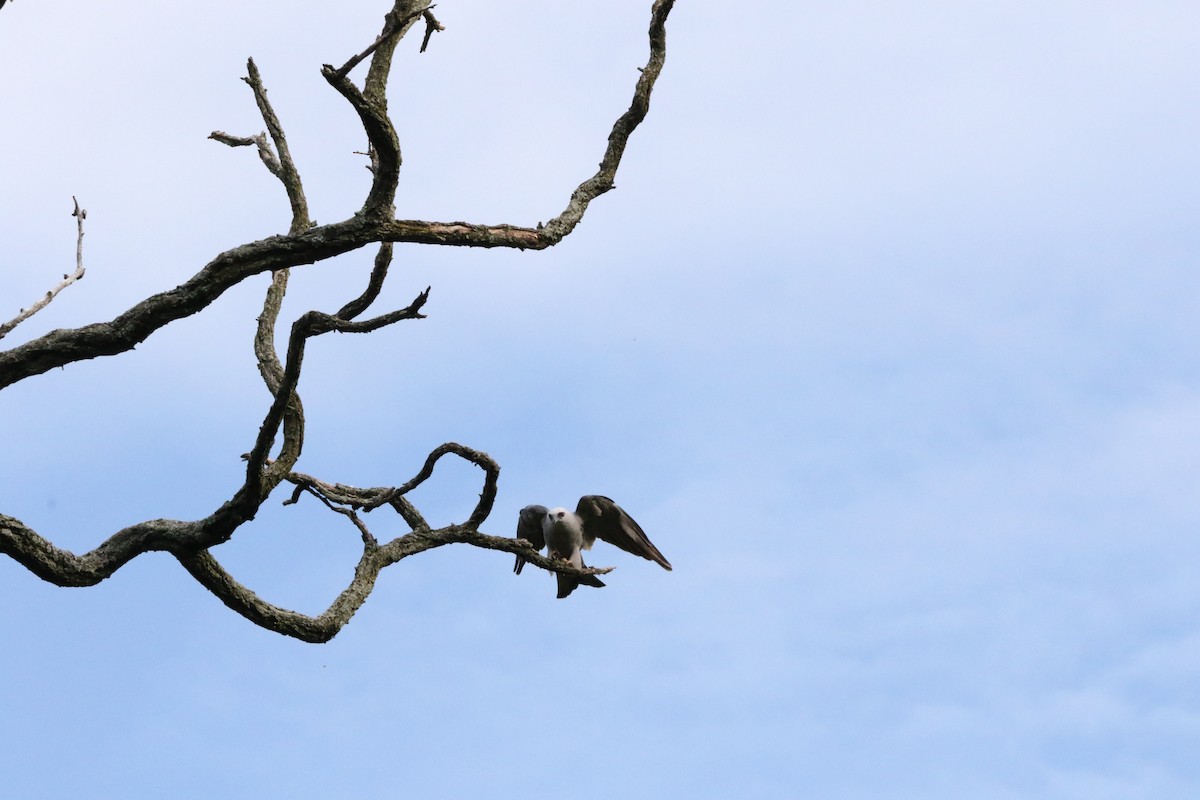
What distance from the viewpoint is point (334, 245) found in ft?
17.6

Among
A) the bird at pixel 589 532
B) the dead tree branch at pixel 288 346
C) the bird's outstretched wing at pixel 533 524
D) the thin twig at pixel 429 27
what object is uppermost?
the thin twig at pixel 429 27

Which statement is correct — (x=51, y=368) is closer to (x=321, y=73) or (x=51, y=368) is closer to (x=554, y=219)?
(x=321, y=73)

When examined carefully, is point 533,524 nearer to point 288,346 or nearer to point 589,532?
point 589,532

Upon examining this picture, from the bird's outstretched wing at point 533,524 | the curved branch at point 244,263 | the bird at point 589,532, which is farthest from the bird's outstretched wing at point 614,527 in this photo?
the curved branch at point 244,263

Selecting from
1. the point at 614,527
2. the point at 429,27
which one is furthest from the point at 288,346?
Result: the point at 614,527

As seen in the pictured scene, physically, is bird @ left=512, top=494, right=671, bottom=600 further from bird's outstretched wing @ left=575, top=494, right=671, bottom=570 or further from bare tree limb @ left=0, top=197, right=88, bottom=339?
bare tree limb @ left=0, top=197, right=88, bottom=339

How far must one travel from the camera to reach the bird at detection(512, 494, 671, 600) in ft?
26.0

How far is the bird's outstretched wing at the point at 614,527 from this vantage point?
790cm

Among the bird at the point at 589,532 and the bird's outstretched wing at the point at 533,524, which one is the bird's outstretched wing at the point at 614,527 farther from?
the bird's outstretched wing at the point at 533,524

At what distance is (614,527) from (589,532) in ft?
0.70

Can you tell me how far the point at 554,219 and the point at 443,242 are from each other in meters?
0.70

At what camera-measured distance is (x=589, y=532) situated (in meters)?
8.15

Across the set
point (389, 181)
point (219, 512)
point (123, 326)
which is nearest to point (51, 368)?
point (123, 326)

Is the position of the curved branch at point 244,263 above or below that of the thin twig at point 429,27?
below
